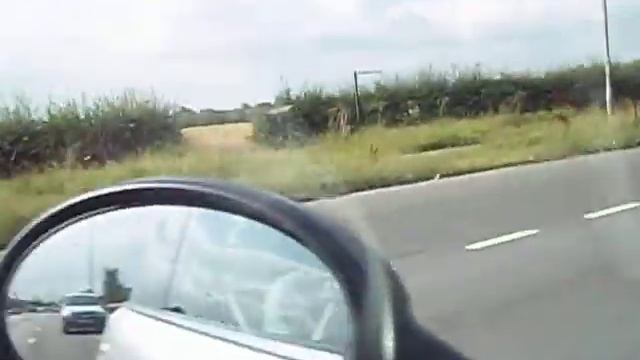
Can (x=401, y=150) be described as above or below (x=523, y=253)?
above

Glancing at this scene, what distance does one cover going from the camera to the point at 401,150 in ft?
33.7

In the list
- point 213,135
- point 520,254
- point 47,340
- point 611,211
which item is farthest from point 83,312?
point 611,211

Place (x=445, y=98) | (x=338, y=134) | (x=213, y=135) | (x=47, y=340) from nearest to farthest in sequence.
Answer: (x=47, y=340)
(x=213, y=135)
(x=338, y=134)
(x=445, y=98)

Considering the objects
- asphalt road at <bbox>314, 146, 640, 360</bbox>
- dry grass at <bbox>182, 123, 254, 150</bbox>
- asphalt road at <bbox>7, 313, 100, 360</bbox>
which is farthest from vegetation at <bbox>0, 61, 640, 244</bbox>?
asphalt road at <bbox>7, 313, 100, 360</bbox>

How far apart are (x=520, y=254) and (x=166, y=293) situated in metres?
4.52

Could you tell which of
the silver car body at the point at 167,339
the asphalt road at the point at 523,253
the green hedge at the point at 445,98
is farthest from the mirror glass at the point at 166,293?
the green hedge at the point at 445,98

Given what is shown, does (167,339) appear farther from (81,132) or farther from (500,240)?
(81,132)

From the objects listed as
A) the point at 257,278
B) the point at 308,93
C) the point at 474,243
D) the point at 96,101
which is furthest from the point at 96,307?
the point at 308,93

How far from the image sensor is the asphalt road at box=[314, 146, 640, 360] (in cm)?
456

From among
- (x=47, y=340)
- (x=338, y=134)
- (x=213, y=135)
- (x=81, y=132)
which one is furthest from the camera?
(x=338, y=134)

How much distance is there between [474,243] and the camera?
23.2 feet

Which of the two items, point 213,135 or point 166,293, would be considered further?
point 213,135

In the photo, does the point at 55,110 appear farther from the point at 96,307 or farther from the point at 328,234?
the point at 328,234

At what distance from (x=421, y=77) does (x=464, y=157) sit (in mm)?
1286
